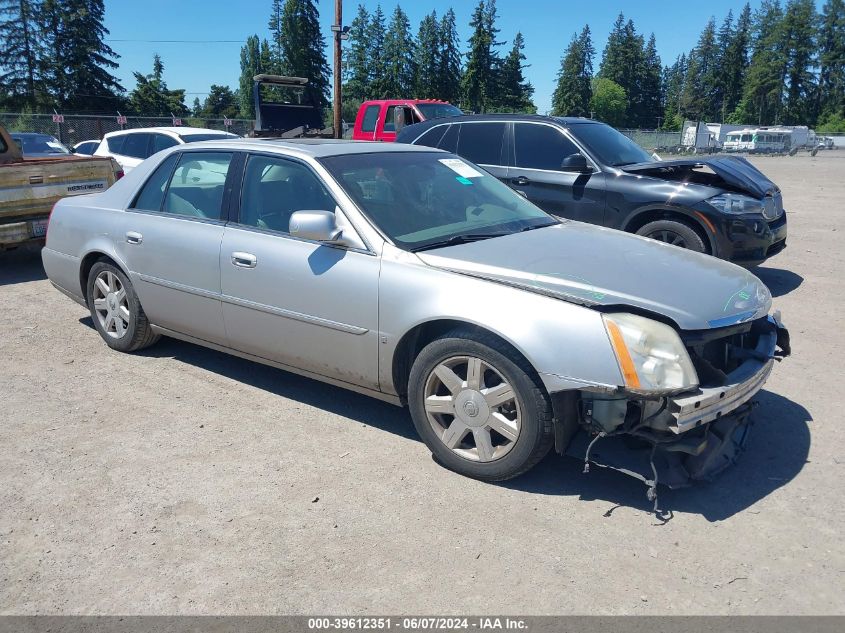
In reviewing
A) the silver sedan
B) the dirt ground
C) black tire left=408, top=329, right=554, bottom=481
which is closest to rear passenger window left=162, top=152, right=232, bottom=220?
the silver sedan

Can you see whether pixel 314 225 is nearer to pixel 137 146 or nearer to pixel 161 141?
pixel 161 141

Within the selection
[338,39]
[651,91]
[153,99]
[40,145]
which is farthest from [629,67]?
[40,145]

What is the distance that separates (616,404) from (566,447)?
334mm

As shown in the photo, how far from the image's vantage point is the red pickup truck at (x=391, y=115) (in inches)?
569

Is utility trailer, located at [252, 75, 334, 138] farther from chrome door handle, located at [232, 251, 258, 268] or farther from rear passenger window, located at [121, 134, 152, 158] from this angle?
chrome door handle, located at [232, 251, 258, 268]

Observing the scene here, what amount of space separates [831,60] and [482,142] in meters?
107

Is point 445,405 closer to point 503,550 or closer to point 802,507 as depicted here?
point 503,550

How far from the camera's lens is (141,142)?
38.6ft

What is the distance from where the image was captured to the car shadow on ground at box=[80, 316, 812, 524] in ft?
11.0

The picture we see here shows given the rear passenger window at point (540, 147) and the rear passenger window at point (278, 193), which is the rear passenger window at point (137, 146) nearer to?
the rear passenger window at point (540, 147)

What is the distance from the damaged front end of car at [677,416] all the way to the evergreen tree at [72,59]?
63524mm

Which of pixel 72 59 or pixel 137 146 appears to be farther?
pixel 72 59

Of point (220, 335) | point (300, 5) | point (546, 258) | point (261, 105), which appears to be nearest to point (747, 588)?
point (546, 258)

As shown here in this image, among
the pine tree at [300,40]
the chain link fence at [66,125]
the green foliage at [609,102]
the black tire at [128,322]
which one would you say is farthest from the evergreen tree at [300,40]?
the black tire at [128,322]
